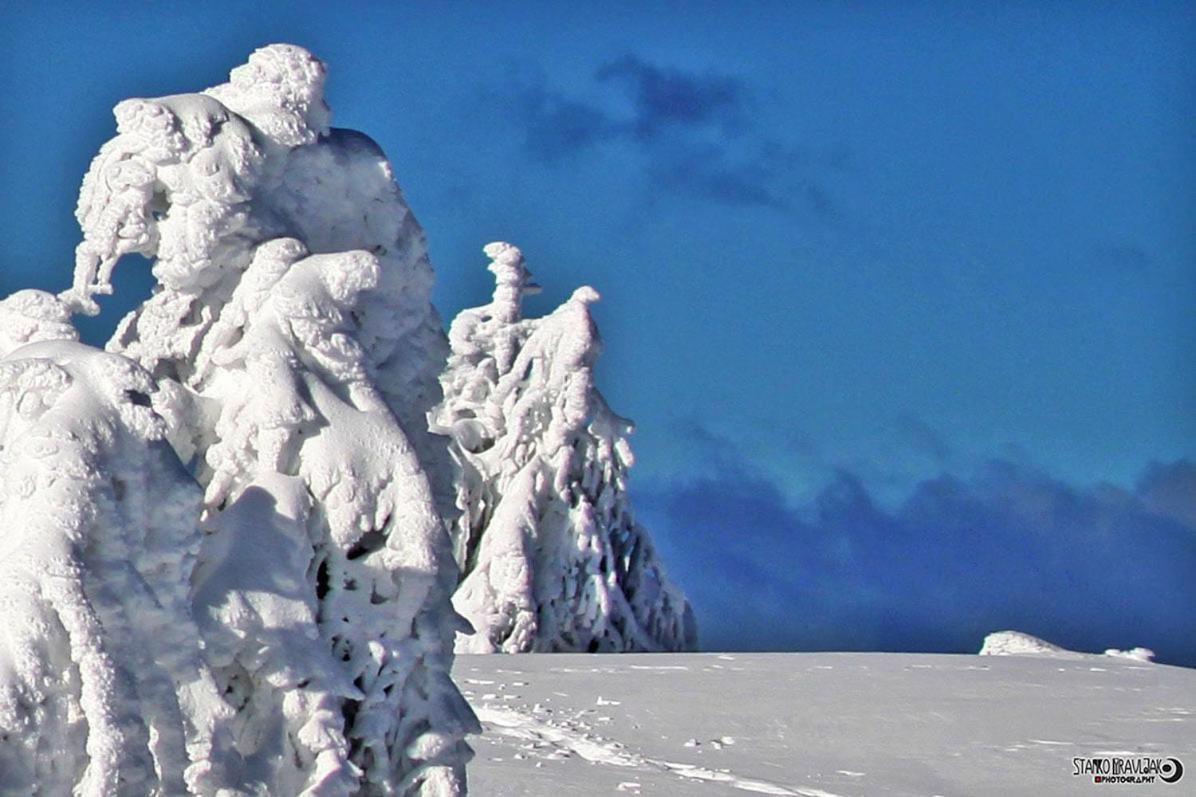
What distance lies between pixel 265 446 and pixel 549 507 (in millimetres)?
11536

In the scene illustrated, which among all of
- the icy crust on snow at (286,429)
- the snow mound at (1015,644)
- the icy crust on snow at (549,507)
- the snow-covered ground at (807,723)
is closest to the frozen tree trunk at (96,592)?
the icy crust on snow at (286,429)

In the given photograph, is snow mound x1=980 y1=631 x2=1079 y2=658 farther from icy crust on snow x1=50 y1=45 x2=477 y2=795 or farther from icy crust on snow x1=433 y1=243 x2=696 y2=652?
icy crust on snow x1=50 y1=45 x2=477 y2=795

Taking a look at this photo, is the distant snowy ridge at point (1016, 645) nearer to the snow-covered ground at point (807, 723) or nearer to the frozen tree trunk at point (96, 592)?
the snow-covered ground at point (807, 723)

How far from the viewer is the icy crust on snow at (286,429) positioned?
689cm

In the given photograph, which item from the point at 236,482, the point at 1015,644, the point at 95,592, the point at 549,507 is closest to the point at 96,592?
the point at 95,592

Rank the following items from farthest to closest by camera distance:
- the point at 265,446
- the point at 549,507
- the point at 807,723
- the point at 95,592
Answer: the point at 549,507
the point at 807,723
the point at 265,446
the point at 95,592

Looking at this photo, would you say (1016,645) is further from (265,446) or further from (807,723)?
(265,446)

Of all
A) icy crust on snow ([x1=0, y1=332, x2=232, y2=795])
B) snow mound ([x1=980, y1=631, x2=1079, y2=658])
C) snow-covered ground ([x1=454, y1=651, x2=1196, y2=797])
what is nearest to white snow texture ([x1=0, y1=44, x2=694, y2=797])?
icy crust on snow ([x1=0, y1=332, x2=232, y2=795])

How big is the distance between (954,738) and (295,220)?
6170mm

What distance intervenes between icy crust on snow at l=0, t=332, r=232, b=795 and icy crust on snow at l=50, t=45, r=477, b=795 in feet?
1.11

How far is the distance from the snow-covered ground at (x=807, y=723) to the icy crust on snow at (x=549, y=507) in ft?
7.30

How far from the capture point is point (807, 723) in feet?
41.2

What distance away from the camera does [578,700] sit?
13281 millimetres

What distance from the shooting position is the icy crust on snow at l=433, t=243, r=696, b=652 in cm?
1827
